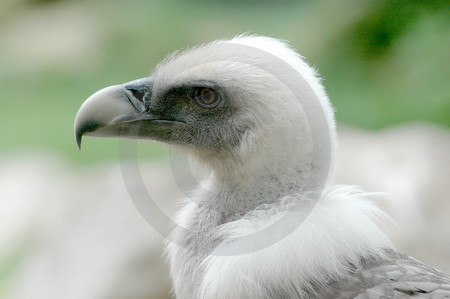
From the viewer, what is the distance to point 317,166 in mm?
1837

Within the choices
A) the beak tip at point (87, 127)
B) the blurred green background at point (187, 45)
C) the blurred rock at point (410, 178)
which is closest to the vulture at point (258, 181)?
the beak tip at point (87, 127)

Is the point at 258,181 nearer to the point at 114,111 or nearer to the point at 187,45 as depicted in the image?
the point at 114,111

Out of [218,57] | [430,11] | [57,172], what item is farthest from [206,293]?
[430,11]

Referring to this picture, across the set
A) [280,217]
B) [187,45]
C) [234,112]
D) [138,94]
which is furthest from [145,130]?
[187,45]

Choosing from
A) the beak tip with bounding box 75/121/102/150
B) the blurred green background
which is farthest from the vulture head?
the blurred green background

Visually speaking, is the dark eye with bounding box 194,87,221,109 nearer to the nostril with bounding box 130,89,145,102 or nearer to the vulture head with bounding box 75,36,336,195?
the vulture head with bounding box 75,36,336,195

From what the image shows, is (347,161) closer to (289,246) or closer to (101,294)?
(101,294)

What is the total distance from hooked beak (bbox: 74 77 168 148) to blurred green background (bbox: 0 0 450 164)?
7.77 ft

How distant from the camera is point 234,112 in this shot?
193 cm

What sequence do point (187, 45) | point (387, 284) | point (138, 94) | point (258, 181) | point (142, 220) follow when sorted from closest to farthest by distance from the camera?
point (387, 284) < point (258, 181) < point (138, 94) < point (142, 220) < point (187, 45)

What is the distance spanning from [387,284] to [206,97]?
60cm

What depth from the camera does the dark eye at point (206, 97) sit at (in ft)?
6.33

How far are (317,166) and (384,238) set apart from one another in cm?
23

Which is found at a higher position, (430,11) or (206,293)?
(430,11)
